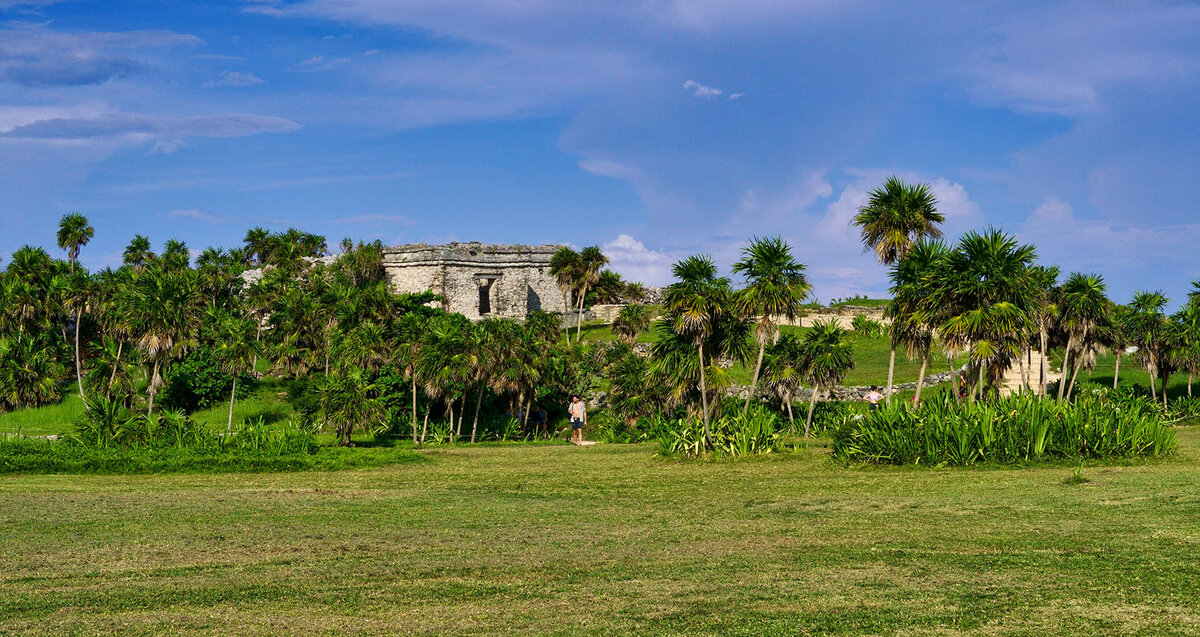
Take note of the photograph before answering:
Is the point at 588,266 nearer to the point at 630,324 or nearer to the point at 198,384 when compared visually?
the point at 630,324

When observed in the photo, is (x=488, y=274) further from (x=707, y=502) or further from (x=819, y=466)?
(x=707, y=502)

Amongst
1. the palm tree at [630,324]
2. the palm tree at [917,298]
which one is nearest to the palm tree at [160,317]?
the palm tree at [630,324]

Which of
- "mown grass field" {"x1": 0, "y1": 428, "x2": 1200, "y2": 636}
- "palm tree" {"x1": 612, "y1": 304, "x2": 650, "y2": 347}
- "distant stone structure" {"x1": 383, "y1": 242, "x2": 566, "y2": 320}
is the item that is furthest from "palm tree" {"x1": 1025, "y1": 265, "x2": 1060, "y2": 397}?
"distant stone structure" {"x1": 383, "y1": 242, "x2": 566, "y2": 320}

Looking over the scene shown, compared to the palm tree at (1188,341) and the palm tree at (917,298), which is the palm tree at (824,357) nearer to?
the palm tree at (917,298)

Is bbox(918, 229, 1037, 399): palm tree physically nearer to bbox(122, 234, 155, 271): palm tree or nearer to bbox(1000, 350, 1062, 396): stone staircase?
bbox(1000, 350, 1062, 396): stone staircase

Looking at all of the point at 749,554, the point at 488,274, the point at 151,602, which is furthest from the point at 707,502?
the point at 488,274

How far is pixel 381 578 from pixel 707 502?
5479mm

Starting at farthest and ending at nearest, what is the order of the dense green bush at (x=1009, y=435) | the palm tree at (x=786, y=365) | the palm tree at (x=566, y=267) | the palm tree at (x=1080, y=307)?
1. the palm tree at (x=566, y=267)
2. the palm tree at (x=1080, y=307)
3. the palm tree at (x=786, y=365)
4. the dense green bush at (x=1009, y=435)

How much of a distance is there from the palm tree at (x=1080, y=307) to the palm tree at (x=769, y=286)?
11.6 m

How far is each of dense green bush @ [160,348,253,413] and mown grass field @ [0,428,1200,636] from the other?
25.2m

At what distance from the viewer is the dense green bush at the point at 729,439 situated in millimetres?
18828

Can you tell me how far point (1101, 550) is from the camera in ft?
29.1

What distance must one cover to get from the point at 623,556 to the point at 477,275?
47450mm

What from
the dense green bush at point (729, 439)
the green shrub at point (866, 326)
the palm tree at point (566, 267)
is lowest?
the dense green bush at point (729, 439)
